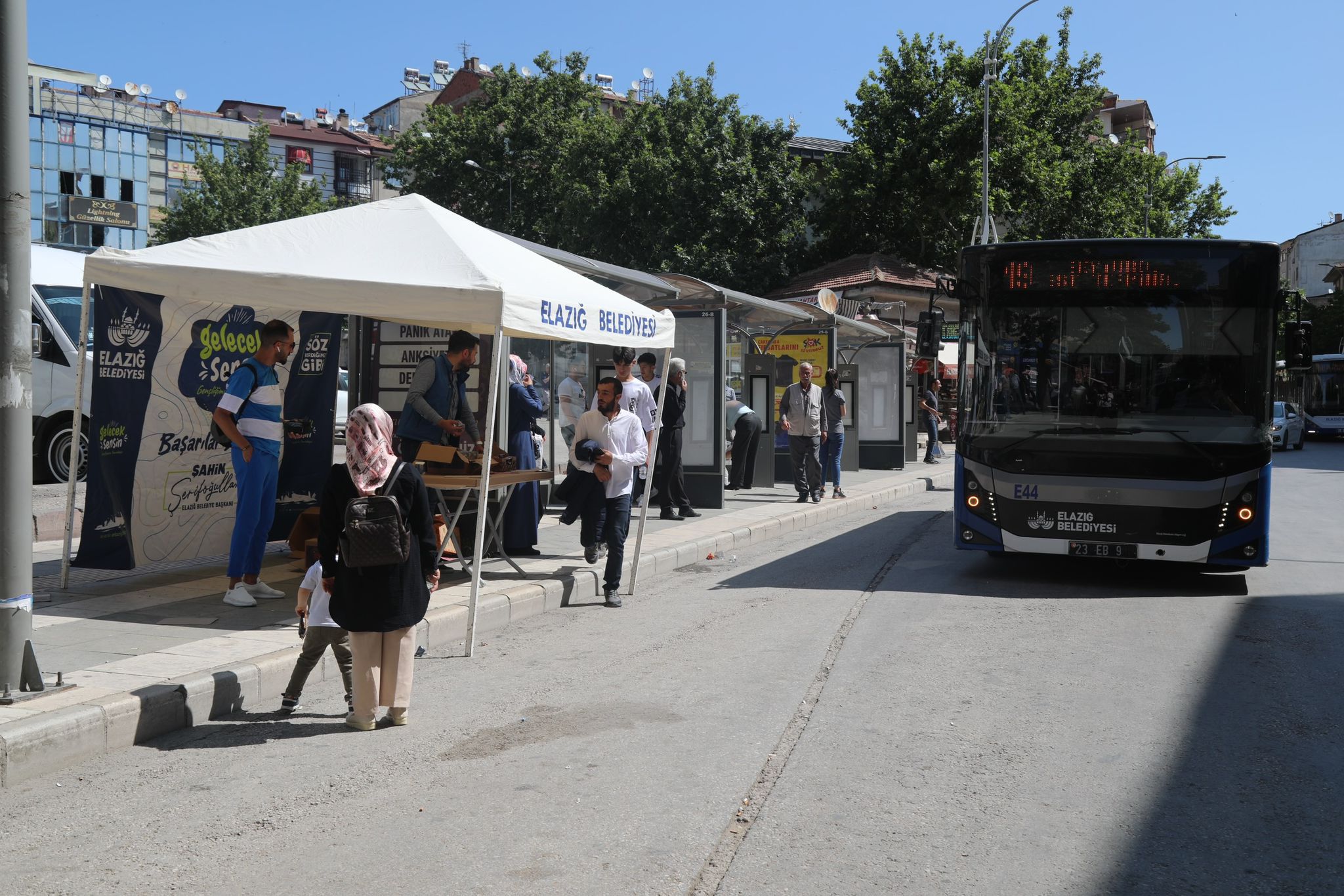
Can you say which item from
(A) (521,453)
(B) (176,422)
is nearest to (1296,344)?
(A) (521,453)

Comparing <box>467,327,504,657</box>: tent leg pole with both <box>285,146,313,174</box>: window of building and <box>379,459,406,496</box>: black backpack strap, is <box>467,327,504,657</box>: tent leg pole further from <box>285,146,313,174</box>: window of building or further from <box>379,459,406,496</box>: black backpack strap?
<box>285,146,313,174</box>: window of building

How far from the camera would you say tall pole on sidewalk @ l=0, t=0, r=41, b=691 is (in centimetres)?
530

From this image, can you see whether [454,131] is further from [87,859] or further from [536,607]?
[87,859]

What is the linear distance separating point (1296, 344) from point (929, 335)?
2975 mm

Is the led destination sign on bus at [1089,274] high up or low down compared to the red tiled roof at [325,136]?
down

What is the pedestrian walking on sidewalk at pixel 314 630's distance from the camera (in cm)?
572

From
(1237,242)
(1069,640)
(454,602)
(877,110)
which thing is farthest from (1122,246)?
(877,110)

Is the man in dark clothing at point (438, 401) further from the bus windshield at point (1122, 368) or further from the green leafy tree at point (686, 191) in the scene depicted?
the green leafy tree at point (686, 191)

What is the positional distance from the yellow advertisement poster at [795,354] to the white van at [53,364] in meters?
9.95

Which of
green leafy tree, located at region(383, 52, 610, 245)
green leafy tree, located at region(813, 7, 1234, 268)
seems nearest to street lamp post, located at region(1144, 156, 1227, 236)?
green leafy tree, located at region(813, 7, 1234, 268)

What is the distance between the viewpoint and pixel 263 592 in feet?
26.9

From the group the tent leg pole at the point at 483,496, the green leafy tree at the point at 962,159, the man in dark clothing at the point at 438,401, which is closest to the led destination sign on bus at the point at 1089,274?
the man in dark clothing at the point at 438,401

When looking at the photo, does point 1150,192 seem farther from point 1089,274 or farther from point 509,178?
point 1089,274

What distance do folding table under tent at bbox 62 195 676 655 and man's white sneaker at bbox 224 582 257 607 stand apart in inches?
50.7
